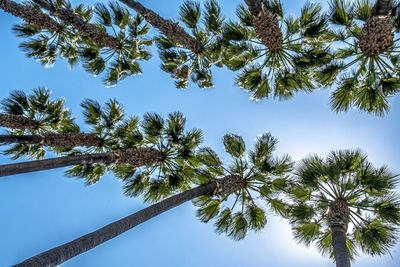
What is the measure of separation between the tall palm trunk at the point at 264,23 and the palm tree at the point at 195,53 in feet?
7.88

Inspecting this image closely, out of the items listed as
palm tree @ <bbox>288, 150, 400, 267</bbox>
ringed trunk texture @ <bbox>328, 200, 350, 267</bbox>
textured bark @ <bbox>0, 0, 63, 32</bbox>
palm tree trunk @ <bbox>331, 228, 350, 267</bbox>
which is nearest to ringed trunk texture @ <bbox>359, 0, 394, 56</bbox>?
palm tree @ <bbox>288, 150, 400, 267</bbox>

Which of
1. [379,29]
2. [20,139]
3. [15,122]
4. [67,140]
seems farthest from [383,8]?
[15,122]

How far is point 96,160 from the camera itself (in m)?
8.77

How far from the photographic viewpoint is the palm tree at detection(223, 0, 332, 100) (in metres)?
8.36

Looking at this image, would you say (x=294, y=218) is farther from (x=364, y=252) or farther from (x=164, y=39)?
(x=164, y=39)

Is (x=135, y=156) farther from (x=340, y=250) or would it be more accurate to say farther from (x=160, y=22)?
(x=340, y=250)

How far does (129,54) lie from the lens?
12.4 m

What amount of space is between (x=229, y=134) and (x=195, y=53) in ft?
10.6

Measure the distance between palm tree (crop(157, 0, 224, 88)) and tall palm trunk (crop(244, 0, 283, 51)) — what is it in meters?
2.40

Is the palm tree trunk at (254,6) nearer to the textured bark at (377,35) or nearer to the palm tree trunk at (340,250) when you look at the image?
the textured bark at (377,35)

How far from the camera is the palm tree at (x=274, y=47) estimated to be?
8.36 meters

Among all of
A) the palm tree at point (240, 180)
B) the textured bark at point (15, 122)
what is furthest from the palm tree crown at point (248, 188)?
the textured bark at point (15, 122)

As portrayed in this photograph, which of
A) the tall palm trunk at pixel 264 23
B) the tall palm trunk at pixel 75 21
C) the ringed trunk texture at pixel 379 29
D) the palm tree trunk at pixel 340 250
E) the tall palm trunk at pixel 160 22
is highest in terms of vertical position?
the tall palm trunk at pixel 75 21

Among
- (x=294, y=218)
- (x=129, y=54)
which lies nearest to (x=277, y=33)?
(x=294, y=218)
